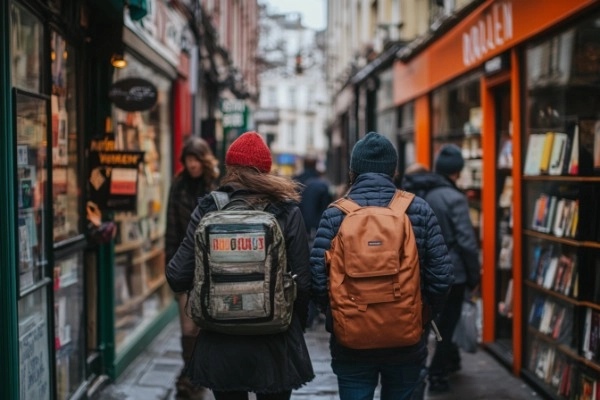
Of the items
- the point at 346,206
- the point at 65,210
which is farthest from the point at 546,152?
the point at 65,210

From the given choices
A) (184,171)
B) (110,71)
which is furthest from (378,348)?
(110,71)

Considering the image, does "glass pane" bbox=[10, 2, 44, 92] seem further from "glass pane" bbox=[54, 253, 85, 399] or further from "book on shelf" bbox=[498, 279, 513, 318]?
"book on shelf" bbox=[498, 279, 513, 318]

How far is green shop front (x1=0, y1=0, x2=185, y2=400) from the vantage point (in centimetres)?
429

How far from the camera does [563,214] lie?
5.98 m

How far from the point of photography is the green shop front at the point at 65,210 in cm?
429

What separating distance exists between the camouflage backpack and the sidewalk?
9.41 ft

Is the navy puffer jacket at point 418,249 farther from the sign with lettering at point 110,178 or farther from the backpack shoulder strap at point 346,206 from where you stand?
the sign with lettering at point 110,178

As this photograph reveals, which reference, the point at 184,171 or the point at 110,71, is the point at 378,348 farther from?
the point at 110,71

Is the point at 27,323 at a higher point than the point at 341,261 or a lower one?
lower

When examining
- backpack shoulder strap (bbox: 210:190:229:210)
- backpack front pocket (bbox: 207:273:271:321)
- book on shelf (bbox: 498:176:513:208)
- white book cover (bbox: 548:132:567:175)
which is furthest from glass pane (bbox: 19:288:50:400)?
book on shelf (bbox: 498:176:513:208)

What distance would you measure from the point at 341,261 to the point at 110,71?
4.10 meters

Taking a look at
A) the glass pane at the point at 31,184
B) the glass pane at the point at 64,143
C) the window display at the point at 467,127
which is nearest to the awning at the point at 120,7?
the glass pane at the point at 64,143

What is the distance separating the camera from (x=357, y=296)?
3482mm

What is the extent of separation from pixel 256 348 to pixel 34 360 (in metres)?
2.00
